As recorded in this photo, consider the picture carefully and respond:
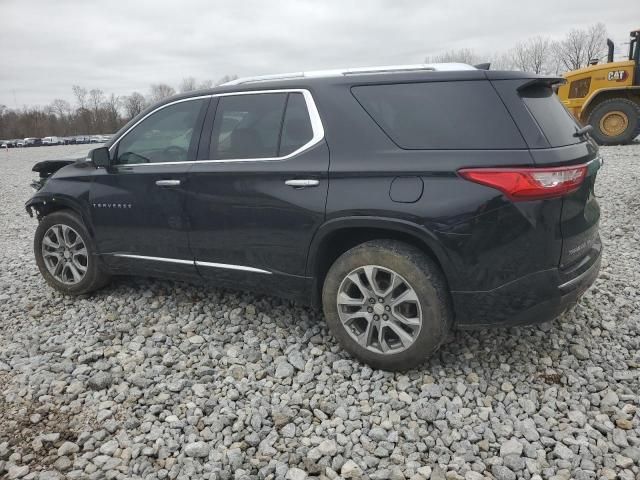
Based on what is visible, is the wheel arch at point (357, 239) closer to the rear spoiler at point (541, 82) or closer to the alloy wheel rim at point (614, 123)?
the rear spoiler at point (541, 82)

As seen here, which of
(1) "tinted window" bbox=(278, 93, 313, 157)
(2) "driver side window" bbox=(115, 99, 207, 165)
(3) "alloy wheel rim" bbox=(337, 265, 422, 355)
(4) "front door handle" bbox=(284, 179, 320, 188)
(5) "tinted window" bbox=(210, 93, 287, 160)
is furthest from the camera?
(2) "driver side window" bbox=(115, 99, 207, 165)

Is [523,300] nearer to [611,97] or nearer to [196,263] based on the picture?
[196,263]

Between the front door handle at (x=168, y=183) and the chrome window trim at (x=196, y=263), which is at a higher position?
the front door handle at (x=168, y=183)

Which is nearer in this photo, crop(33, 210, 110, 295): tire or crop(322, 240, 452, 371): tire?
crop(322, 240, 452, 371): tire

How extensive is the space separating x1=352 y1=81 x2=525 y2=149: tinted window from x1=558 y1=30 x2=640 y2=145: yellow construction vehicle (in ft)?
39.1

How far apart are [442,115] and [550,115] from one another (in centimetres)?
65

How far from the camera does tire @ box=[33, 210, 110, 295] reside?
4.45m

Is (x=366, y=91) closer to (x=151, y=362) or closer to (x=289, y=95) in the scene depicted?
(x=289, y=95)

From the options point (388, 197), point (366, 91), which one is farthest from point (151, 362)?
point (366, 91)

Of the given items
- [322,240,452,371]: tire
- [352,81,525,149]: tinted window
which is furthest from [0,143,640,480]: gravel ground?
[352,81,525,149]: tinted window

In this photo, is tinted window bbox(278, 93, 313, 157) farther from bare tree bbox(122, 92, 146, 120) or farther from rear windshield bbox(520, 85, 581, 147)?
bare tree bbox(122, 92, 146, 120)

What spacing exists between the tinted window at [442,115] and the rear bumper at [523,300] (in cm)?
76

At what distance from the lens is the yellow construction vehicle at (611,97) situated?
12.8m

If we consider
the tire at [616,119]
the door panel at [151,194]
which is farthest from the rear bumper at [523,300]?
the tire at [616,119]
